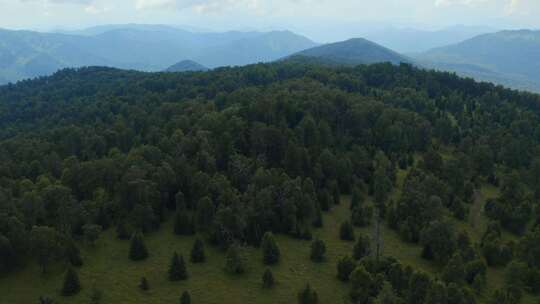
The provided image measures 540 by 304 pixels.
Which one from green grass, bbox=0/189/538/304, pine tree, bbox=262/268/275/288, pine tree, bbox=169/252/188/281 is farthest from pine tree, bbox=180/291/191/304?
pine tree, bbox=262/268/275/288

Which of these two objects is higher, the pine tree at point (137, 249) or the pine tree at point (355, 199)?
the pine tree at point (355, 199)

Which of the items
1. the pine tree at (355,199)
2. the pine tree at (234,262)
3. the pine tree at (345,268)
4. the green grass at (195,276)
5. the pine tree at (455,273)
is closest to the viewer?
the green grass at (195,276)

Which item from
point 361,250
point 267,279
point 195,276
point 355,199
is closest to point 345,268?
point 361,250

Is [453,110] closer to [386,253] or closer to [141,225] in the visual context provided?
[386,253]

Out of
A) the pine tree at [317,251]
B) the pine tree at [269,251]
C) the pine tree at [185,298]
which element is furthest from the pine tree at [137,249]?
the pine tree at [317,251]

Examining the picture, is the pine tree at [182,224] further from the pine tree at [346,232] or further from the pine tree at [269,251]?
the pine tree at [346,232]

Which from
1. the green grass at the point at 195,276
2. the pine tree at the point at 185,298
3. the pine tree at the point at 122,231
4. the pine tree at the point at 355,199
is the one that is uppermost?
the pine tree at the point at 355,199

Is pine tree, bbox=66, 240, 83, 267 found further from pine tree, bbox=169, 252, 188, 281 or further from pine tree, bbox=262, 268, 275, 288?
pine tree, bbox=262, 268, 275, 288
